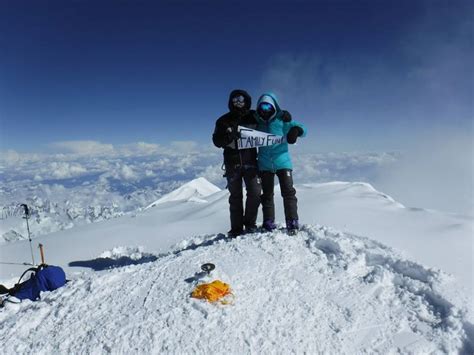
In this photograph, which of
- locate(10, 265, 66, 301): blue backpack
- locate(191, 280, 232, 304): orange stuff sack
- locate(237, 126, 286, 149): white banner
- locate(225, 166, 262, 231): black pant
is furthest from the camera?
locate(225, 166, 262, 231): black pant

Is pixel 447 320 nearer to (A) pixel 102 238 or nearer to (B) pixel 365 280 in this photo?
(B) pixel 365 280

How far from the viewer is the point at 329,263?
4602 mm

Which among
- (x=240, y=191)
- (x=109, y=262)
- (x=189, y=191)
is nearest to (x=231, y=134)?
(x=240, y=191)

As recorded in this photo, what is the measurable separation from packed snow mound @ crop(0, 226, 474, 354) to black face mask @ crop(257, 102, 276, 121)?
245 centimetres

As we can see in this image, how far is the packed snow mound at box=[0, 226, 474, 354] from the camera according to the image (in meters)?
3.06

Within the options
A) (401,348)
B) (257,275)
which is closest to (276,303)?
(257,275)

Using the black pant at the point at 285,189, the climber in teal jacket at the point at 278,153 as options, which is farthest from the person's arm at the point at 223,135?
the black pant at the point at 285,189

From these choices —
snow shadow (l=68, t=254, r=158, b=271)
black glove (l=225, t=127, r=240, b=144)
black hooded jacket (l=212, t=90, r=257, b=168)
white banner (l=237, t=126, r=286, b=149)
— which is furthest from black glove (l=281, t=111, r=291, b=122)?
snow shadow (l=68, t=254, r=158, b=271)

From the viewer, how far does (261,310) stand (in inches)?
138

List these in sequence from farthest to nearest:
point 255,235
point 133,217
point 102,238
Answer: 1. point 133,217
2. point 102,238
3. point 255,235

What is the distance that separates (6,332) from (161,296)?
1831 millimetres

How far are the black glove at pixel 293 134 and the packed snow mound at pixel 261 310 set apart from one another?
6.39 ft

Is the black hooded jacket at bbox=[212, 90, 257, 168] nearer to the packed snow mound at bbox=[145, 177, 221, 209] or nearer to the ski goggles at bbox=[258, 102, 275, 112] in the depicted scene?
the ski goggles at bbox=[258, 102, 275, 112]

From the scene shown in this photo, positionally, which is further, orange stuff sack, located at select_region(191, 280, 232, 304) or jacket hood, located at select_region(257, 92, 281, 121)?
jacket hood, located at select_region(257, 92, 281, 121)
